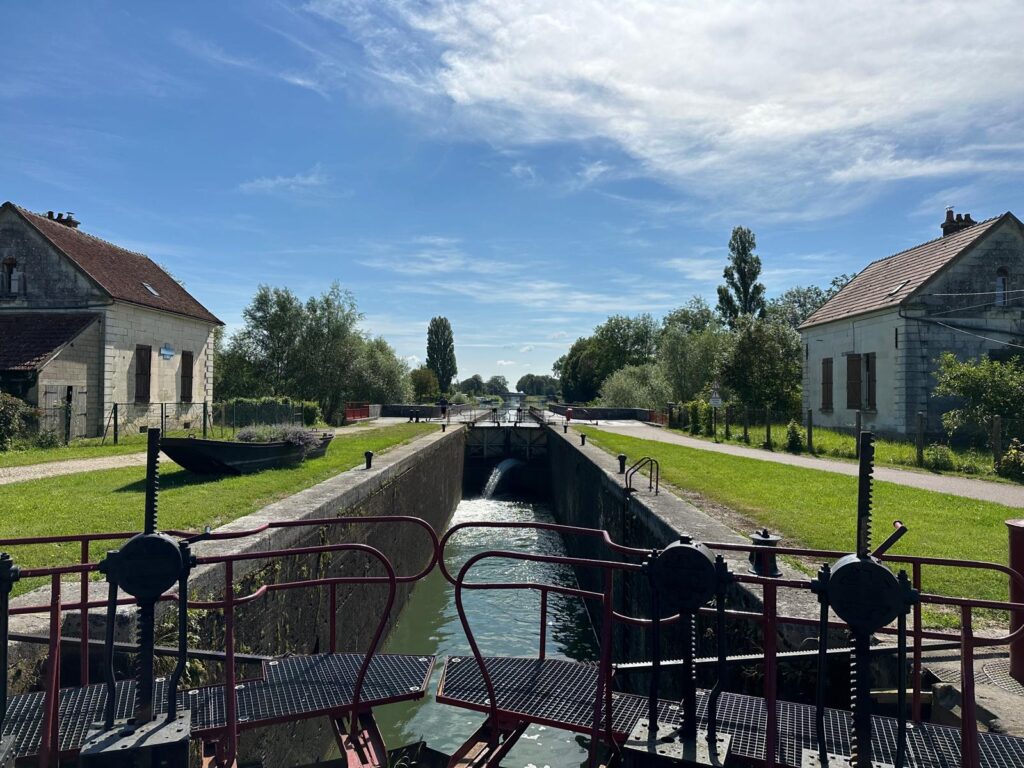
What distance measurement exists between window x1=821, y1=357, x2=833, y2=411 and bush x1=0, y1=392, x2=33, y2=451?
23451 mm

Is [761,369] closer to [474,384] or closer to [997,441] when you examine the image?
[997,441]

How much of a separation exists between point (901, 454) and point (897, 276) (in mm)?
8035

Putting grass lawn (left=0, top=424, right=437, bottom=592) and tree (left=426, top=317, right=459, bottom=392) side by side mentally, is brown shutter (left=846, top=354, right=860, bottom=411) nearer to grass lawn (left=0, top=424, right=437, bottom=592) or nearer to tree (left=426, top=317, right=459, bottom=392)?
grass lawn (left=0, top=424, right=437, bottom=592)

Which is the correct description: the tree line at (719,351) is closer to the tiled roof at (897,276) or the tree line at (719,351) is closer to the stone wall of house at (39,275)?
the tiled roof at (897,276)

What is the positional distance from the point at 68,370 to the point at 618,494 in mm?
15210

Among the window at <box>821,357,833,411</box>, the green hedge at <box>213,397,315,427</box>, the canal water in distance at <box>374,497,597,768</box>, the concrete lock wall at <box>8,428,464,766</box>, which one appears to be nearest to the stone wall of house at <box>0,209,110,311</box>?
the green hedge at <box>213,397,315,427</box>

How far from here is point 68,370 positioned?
17.0 m

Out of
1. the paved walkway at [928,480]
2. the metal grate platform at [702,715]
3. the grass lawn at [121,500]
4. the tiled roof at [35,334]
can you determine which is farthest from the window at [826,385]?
the tiled roof at [35,334]

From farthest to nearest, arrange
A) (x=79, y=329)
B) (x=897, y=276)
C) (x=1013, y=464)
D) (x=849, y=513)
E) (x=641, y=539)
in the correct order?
(x=897, y=276) < (x=79, y=329) < (x=1013, y=464) < (x=641, y=539) < (x=849, y=513)

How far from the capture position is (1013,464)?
40.2 feet

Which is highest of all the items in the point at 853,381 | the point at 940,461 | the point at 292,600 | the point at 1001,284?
the point at 1001,284

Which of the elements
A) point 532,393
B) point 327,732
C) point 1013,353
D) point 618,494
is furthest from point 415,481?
point 532,393

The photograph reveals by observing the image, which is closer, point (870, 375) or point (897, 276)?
point (870, 375)

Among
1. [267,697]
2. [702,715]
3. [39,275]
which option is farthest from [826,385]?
[39,275]
